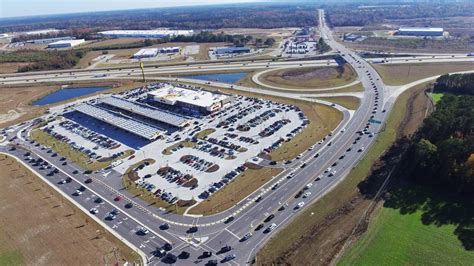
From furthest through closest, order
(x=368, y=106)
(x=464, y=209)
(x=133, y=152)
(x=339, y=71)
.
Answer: (x=339, y=71), (x=368, y=106), (x=133, y=152), (x=464, y=209)

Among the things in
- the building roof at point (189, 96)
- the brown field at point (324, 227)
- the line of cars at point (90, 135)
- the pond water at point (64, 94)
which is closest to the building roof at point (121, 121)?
the line of cars at point (90, 135)

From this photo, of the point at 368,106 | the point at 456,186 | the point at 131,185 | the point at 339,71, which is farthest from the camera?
the point at 339,71

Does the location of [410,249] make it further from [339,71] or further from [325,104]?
[339,71]

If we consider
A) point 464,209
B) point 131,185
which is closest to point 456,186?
point 464,209

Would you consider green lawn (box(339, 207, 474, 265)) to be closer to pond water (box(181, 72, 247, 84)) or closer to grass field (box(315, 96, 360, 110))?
grass field (box(315, 96, 360, 110))

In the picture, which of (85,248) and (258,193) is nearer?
(85,248)

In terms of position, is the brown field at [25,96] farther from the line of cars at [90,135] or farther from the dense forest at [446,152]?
the dense forest at [446,152]

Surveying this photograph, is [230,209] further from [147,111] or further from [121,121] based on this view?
[147,111]
